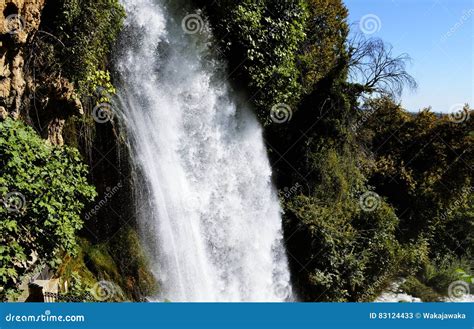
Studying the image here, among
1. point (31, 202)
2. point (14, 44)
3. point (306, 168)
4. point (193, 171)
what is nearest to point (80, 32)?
point (14, 44)

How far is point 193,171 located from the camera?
926cm

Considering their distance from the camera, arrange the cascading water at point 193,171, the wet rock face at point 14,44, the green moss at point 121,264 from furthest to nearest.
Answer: the cascading water at point 193,171
the green moss at point 121,264
the wet rock face at point 14,44

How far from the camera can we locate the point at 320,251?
1164 centimetres

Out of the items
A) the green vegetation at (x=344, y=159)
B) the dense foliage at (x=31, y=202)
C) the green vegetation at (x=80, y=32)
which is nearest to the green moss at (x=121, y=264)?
the dense foliage at (x=31, y=202)

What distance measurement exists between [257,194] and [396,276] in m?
6.20

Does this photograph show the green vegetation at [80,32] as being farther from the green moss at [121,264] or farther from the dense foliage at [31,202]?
the green moss at [121,264]

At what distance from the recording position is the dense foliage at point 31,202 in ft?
17.9

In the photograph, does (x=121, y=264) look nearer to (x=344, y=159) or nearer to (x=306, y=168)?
(x=306, y=168)

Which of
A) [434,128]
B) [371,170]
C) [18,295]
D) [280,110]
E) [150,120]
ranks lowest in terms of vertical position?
[18,295]

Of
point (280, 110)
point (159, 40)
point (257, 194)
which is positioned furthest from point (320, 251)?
point (159, 40)

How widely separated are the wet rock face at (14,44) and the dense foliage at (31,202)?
23.2 inches

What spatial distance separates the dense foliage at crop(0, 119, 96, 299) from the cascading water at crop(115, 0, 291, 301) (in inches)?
83.4

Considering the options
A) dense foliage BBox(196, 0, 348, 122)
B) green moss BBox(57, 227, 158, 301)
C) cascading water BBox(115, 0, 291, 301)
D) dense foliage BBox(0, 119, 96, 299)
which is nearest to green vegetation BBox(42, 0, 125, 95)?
cascading water BBox(115, 0, 291, 301)

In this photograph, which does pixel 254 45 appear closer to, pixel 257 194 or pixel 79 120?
pixel 257 194
